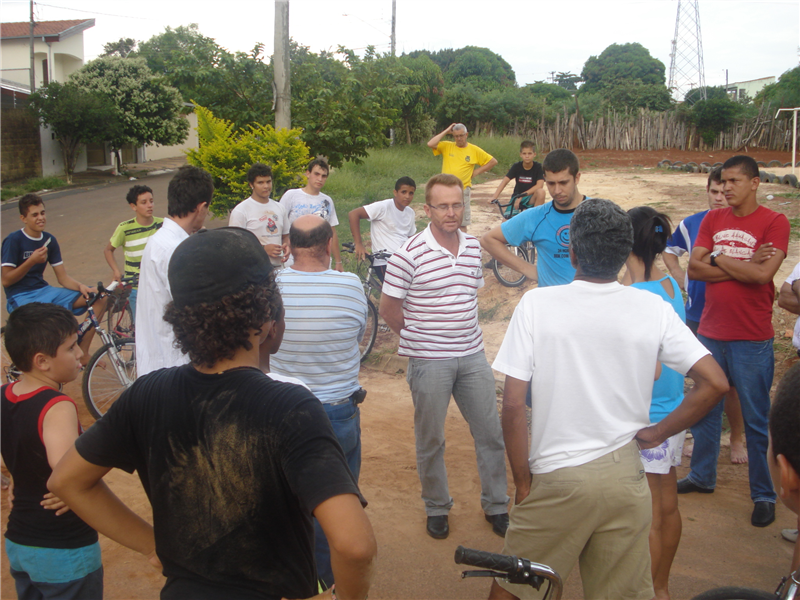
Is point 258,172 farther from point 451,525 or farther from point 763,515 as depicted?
point 763,515

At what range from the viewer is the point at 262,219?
6605 mm

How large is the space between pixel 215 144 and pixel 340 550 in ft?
29.4

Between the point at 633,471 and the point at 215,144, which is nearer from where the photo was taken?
the point at 633,471

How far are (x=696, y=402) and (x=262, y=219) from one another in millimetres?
5154

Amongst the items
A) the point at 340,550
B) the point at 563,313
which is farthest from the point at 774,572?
the point at 340,550

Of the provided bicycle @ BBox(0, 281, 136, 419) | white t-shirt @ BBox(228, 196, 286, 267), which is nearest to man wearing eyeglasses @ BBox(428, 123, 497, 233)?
white t-shirt @ BBox(228, 196, 286, 267)

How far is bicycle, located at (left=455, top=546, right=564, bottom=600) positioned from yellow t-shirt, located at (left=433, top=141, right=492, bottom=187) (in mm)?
8430

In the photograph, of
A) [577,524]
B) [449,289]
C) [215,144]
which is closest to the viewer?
[577,524]

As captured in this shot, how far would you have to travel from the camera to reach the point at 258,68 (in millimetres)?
12164

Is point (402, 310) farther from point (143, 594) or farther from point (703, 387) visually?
point (143, 594)

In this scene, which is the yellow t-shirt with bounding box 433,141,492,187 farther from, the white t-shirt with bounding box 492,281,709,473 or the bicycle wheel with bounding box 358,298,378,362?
the white t-shirt with bounding box 492,281,709,473

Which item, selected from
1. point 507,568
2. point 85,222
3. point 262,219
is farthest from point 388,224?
point 85,222

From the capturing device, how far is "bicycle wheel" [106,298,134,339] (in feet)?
20.5

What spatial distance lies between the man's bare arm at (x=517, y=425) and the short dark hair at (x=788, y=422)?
94 centimetres
